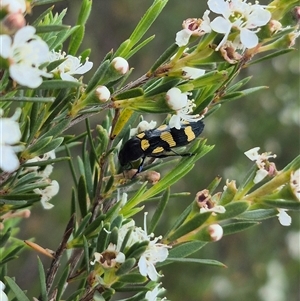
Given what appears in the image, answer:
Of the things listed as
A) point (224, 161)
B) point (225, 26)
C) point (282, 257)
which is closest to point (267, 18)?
point (225, 26)

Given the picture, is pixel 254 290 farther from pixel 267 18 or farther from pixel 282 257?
pixel 267 18

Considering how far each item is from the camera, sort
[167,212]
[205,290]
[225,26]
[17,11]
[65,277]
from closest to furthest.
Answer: [17,11] → [225,26] → [65,277] → [205,290] → [167,212]

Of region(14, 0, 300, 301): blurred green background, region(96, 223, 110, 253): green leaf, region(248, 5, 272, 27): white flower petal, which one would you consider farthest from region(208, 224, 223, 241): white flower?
region(14, 0, 300, 301): blurred green background

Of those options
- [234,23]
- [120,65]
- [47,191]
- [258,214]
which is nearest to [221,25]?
[234,23]

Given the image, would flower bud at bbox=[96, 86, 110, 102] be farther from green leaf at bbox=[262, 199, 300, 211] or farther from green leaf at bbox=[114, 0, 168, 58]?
green leaf at bbox=[262, 199, 300, 211]

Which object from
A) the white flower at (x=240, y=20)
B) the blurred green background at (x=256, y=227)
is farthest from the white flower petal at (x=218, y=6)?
the blurred green background at (x=256, y=227)

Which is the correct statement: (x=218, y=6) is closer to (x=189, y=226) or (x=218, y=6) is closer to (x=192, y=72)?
(x=192, y=72)
